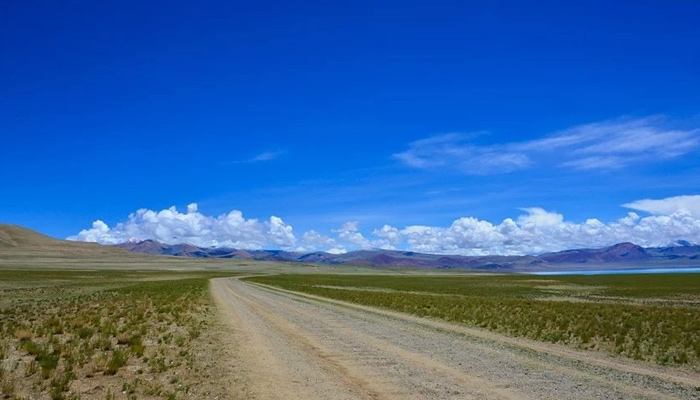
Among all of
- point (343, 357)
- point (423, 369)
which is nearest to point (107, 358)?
point (343, 357)

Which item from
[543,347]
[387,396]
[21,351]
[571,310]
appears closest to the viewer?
[387,396]

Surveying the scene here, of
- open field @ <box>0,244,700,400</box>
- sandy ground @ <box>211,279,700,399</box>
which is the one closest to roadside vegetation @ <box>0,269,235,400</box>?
open field @ <box>0,244,700,400</box>

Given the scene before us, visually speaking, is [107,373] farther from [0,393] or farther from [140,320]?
[140,320]

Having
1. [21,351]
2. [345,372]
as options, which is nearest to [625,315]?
[345,372]

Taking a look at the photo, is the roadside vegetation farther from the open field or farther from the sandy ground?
the sandy ground

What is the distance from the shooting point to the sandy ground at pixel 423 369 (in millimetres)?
10969

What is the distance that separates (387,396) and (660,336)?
16263mm

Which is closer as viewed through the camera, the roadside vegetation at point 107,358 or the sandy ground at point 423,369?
the sandy ground at point 423,369

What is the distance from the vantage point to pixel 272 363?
46.6ft

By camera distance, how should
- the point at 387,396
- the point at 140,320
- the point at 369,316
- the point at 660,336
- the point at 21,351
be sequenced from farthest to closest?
1. the point at 369,316
2. the point at 140,320
3. the point at 660,336
4. the point at 21,351
5. the point at 387,396

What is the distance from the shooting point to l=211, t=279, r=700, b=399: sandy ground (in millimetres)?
10969

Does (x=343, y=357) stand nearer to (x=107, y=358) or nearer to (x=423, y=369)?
(x=423, y=369)

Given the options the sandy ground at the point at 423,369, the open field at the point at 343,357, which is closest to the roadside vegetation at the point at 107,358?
the open field at the point at 343,357

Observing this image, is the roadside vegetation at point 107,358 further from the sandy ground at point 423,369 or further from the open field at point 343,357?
the sandy ground at point 423,369
